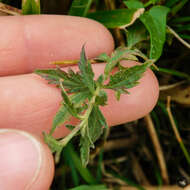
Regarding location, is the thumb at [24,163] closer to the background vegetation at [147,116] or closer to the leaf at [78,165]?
the background vegetation at [147,116]

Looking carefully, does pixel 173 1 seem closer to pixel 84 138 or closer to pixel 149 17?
pixel 149 17

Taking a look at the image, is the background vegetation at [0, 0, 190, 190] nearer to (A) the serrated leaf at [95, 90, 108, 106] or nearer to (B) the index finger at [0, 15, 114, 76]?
(B) the index finger at [0, 15, 114, 76]

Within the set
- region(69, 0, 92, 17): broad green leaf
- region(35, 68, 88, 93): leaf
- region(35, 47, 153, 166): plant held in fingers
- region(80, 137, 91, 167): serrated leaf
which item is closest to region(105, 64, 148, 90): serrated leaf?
region(35, 47, 153, 166): plant held in fingers

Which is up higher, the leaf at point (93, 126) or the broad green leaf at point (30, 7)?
the broad green leaf at point (30, 7)

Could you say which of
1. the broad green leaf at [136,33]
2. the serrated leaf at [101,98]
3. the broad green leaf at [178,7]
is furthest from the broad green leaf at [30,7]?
the broad green leaf at [178,7]

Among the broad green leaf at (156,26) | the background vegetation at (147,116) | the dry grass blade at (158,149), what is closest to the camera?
the broad green leaf at (156,26)

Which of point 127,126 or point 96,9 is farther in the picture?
point 127,126

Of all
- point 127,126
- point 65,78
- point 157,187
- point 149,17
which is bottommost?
point 157,187

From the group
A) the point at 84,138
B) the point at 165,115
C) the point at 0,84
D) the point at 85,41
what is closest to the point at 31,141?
the point at 84,138
